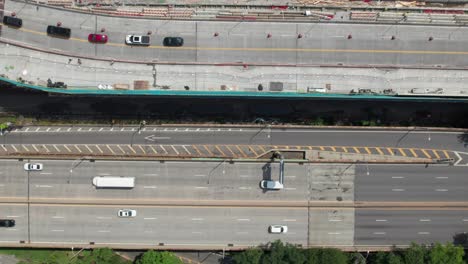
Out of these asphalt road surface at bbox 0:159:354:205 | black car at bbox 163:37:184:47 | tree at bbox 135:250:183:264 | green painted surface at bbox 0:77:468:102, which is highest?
black car at bbox 163:37:184:47

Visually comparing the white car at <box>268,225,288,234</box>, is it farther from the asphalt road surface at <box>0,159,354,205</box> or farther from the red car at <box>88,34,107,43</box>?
the red car at <box>88,34,107,43</box>

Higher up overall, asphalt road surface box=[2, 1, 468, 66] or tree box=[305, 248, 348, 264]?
asphalt road surface box=[2, 1, 468, 66]

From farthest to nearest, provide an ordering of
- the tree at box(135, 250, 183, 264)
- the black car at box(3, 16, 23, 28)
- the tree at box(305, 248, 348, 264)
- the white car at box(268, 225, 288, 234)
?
the white car at box(268, 225, 288, 234), the tree at box(135, 250, 183, 264), the black car at box(3, 16, 23, 28), the tree at box(305, 248, 348, 264)

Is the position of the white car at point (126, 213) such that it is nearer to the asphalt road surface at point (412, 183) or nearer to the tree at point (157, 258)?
the tree at point (157, 258)

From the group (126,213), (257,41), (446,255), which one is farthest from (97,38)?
(446,255)

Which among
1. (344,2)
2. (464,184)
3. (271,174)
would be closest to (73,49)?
(271,174)

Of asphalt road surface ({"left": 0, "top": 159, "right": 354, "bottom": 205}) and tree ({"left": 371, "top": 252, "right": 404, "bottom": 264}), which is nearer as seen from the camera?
Result: tree ({"left": 371, "top": 252, "right": 404, "bottom": 264})

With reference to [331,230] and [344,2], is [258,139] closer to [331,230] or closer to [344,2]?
[331,230]

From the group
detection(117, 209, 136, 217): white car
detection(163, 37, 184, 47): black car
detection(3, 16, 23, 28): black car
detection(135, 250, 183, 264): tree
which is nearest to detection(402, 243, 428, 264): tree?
detection(135, 250, 183, 264): tree
